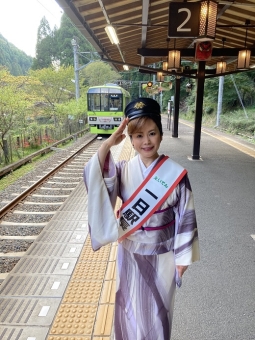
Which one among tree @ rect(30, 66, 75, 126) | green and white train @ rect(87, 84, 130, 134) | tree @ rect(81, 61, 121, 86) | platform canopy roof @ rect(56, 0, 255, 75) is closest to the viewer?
platform canopy roof @ rect(56, 0, 255, 75)

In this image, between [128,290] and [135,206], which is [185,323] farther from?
[135,206]

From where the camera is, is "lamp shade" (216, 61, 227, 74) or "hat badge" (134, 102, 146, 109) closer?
"hat badge" (134, 102, 146, 109)

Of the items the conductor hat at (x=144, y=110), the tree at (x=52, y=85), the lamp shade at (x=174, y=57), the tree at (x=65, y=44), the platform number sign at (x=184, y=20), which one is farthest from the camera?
the tree at (x=65, y=44)

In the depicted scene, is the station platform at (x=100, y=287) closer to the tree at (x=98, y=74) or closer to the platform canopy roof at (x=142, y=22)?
the platform canopy roof at (x=142, y=22)

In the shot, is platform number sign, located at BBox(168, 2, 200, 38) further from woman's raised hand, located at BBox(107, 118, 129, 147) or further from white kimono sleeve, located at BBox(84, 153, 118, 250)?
white kimono sleeve, located at BBox(84, 153, 118, 250)

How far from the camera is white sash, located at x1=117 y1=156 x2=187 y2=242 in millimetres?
1475

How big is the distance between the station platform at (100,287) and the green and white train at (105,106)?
35.6 ft

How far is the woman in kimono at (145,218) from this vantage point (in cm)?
147

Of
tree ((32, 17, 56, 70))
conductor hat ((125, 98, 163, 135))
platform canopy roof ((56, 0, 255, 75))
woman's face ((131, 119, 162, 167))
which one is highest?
tree ((32, 17, 56, 70))

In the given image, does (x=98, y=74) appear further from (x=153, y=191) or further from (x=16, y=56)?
(x=16, y=56)

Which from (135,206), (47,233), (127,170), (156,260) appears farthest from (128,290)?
(47,233)

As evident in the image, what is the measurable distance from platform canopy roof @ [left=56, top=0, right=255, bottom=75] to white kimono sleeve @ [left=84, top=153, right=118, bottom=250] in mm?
3318

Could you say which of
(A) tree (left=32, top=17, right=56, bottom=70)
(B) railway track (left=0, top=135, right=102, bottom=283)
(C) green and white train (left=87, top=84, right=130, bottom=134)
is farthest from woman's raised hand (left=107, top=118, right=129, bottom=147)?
(A) tree (left=32, top=17, right=56, bottom=70)

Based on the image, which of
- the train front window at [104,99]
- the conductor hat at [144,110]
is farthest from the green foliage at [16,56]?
the conductor hat at [144,110]
